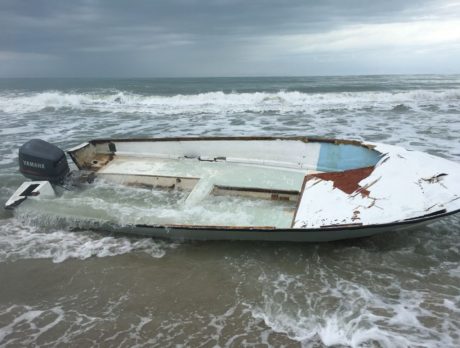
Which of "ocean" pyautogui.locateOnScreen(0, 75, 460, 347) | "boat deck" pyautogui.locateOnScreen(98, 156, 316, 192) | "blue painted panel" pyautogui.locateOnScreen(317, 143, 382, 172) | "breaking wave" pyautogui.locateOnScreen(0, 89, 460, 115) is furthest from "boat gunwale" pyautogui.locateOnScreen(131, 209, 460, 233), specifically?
"breaking wave" pyautogui.locateOnScreen(0, 89, 460, 115)

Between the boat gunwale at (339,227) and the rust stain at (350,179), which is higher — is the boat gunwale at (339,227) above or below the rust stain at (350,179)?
below

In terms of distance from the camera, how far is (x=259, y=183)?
6.09 metres

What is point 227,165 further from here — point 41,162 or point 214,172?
point 41,162

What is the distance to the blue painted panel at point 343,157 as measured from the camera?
19.2 feet

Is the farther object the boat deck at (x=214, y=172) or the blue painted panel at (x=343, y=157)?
the boat deck at (x=214, y=172)

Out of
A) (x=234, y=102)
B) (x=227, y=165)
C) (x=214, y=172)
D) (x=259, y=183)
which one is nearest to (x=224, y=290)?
(x=259, y=183)

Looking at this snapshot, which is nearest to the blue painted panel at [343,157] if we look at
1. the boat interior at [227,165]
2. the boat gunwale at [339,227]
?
the boat interior at [227,165]

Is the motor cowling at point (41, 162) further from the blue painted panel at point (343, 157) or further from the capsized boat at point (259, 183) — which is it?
the blue painted panel at point (343, 157)

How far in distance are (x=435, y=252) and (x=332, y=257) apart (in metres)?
1.43

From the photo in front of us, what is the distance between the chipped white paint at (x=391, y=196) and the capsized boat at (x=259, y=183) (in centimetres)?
1

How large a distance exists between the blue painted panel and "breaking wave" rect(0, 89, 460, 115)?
13.7 meters

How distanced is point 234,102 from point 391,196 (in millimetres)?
21232

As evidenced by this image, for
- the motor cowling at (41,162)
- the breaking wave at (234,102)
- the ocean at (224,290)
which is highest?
the motor cowling at (41,162)

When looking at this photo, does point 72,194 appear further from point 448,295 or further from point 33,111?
point 33,111
